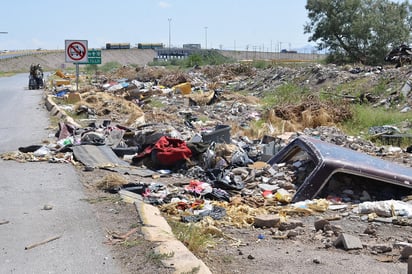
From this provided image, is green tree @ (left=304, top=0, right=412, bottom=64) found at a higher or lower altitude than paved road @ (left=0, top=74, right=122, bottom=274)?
higher

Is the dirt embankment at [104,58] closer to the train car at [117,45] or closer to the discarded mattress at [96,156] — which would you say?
the train car at [117,45]

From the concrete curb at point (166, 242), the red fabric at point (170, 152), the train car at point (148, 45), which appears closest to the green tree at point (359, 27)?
the red fabric at point (170, 152)

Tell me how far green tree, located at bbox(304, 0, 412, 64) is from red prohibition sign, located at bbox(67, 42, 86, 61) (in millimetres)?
26620

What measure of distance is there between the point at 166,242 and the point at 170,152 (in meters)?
4.45

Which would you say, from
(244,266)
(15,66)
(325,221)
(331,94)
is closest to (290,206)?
(325,221)

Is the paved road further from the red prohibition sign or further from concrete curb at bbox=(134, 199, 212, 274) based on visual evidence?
the red prohibition sign

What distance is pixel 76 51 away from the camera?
854 inches

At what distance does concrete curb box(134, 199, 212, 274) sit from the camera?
4195mm

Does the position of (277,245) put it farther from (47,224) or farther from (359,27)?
(359,27)

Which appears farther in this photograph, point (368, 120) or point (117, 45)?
point (117, 45)

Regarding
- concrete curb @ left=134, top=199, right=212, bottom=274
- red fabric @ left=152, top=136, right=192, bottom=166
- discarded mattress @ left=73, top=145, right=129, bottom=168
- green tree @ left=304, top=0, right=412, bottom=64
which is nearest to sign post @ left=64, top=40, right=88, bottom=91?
discarded mattress @ left=73, top=145, right=129, bottom=168

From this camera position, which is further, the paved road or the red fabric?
the red fabric

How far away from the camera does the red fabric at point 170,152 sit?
9172mm

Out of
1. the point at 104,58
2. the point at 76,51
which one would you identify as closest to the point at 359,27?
the point at 76,51
